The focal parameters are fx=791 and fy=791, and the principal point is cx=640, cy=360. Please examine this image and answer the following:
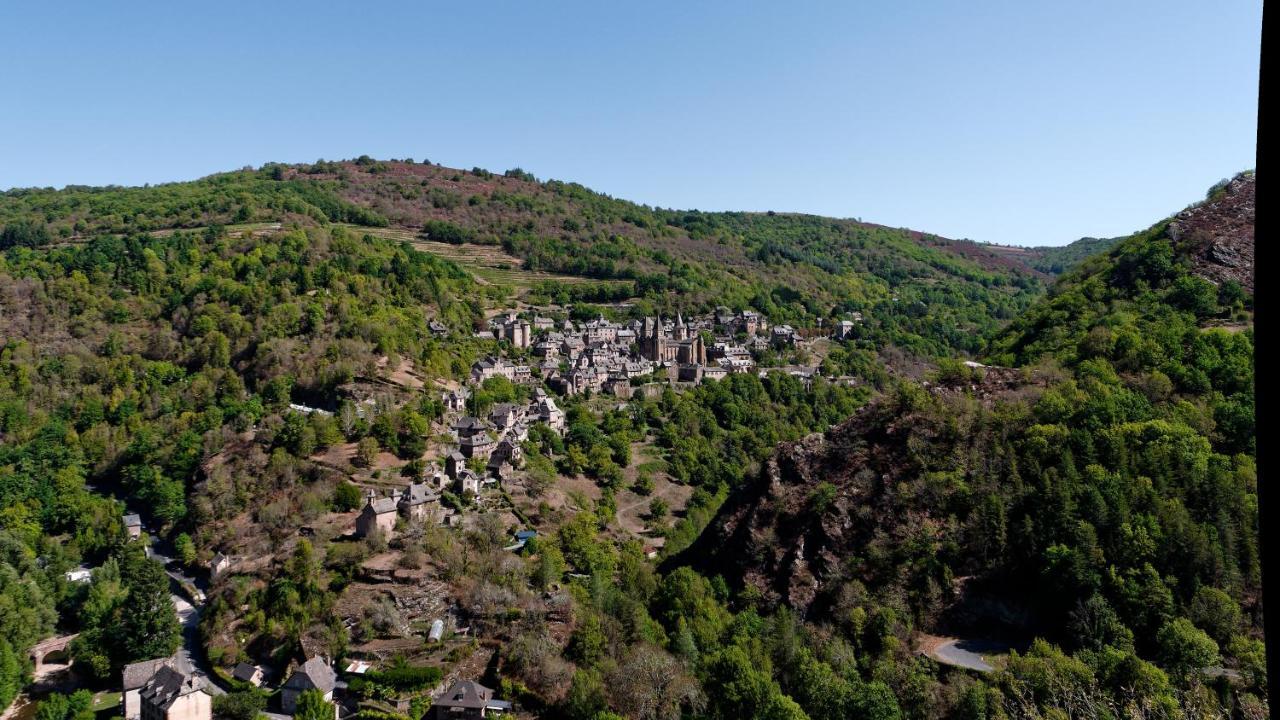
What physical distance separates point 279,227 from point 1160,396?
8483 centimetres

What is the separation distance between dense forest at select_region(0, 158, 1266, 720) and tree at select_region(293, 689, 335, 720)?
1.68 m

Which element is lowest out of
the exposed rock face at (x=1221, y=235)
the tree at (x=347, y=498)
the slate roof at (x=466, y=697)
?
the slate roof at (x=466, y=697)

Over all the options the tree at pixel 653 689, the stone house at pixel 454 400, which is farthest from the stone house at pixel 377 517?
the tree at pixel 653 689

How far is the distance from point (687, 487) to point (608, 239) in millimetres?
75096

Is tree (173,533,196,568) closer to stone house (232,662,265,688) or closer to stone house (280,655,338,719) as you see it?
stone house (232,662,265,688)

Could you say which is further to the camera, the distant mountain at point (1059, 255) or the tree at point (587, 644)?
the distant mountain at point (1059, 255)

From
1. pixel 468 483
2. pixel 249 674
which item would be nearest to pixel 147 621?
pixel 249 674

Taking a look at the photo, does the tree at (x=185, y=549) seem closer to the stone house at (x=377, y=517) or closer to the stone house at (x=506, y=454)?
the stone house at (x=377, y=517)

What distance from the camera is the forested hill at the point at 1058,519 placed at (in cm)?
2812

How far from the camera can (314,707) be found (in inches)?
1177

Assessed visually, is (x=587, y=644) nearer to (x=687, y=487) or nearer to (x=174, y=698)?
(x=174, y=698)

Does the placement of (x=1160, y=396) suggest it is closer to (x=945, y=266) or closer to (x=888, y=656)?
(x=888, y=656)

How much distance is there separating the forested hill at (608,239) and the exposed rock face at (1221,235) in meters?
34.4

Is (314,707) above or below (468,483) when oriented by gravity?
below
